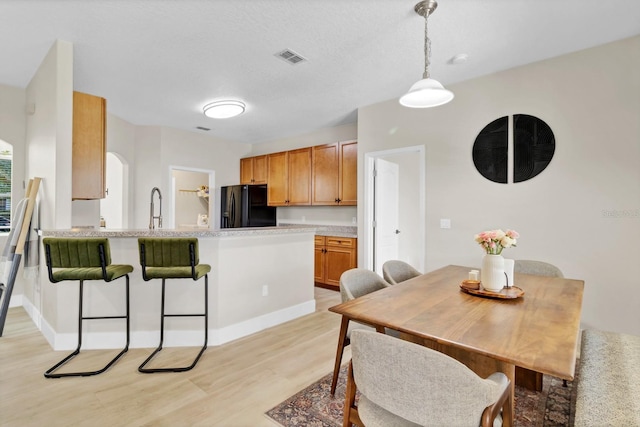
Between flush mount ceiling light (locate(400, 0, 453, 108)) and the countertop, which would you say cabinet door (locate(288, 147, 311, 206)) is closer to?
the countertop

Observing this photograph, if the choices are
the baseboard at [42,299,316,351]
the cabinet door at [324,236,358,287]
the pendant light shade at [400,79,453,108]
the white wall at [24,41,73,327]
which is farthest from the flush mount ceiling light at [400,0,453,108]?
the white wall at [24,41,73,327]

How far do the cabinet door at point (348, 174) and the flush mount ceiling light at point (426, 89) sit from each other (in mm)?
2374

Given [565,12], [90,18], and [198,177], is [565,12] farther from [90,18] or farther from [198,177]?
[198,177]

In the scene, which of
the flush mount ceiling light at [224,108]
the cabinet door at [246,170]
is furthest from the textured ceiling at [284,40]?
the cabinet door at [246,170]

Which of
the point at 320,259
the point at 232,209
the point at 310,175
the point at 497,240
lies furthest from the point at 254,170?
the point at 497,240

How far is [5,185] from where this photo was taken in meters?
3.82

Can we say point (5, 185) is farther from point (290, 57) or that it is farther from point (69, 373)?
point (290, 57)

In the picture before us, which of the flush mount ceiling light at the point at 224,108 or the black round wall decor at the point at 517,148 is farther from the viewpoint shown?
the flush mount ceiling light at the point at 224,108

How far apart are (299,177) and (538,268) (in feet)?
12.6

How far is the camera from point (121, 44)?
108 inches

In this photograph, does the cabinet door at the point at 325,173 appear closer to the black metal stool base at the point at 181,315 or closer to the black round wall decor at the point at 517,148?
the black round wall decor at the point at 517,148

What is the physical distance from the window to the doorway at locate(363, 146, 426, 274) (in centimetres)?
448

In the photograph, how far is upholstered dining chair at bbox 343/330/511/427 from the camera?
94 centimetres

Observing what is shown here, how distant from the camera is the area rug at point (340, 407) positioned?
5.94ft
